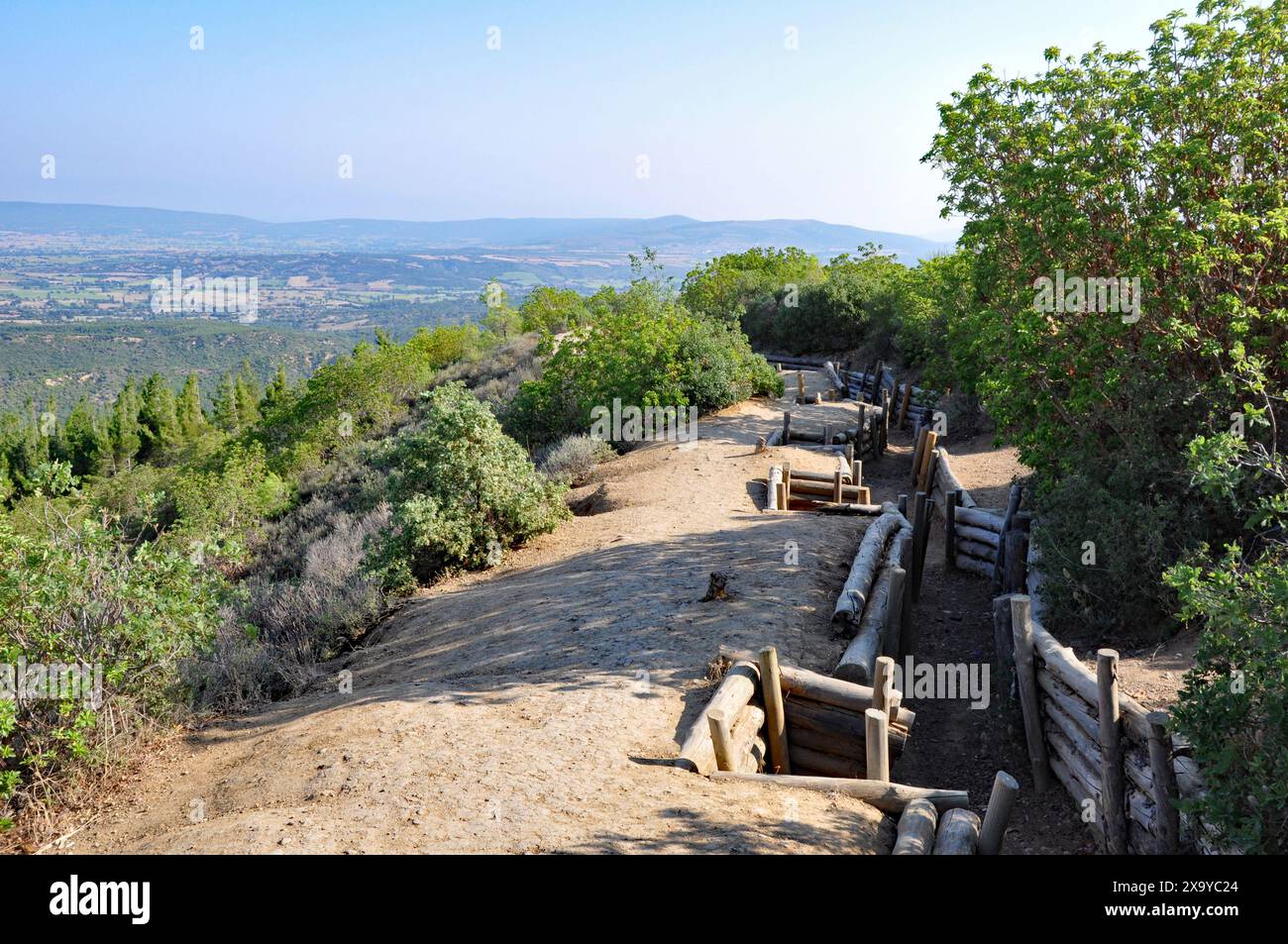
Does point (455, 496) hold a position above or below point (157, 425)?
above

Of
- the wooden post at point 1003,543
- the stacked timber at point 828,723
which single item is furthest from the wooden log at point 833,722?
the wooden post at point 1003,543

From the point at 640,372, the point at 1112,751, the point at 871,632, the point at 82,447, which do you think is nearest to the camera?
the point at 1112,751

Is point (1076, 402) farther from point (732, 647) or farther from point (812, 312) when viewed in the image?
point (812, 312)

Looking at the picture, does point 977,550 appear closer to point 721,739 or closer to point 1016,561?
point 1016,561

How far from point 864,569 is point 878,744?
3936 millimetres

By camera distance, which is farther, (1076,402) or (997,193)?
(997,193)

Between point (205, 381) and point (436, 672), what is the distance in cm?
16293

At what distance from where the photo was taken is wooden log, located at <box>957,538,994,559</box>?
12.7 m

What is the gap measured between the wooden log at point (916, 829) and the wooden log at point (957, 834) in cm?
6

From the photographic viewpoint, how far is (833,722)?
23.7 feet

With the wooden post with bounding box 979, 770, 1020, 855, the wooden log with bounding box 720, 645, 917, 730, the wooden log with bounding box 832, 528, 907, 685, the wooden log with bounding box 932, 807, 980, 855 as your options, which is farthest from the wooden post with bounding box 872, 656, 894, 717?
the wooden post with bounding box 979, 770, 1020, 855

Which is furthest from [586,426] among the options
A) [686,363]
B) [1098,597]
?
[1098,597]

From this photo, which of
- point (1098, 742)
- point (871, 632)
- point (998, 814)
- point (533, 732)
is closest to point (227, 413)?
point (871, 632)

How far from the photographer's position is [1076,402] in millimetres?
10672
